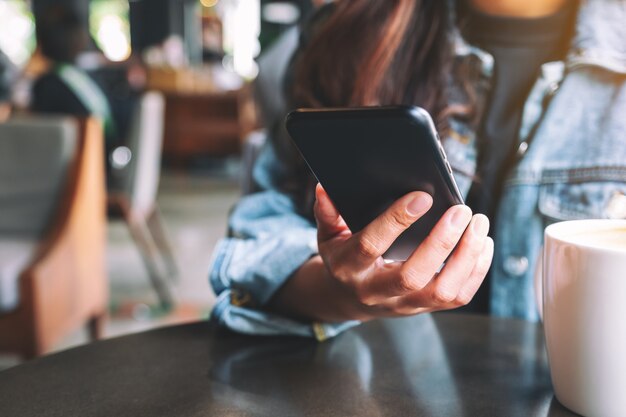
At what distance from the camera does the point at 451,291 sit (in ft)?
1.51

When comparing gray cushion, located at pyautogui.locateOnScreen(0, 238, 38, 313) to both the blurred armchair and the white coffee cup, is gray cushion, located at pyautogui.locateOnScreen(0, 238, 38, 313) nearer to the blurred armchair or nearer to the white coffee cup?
the blurred armchair

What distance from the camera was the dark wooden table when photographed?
1.45 feet

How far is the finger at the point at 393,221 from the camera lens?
17.2 inches

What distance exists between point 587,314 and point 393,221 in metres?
0.13

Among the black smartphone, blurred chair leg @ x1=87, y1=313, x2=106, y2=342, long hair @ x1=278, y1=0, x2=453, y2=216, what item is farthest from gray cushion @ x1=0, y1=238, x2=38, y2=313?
the black smartphone

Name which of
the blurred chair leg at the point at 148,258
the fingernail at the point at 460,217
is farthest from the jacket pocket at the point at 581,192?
the blurred chair leg at the point at 148,258

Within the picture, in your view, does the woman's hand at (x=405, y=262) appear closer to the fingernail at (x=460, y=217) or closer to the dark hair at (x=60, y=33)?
the fingernail at (x=460, y=217)

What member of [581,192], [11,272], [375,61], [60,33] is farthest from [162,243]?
[581,192]

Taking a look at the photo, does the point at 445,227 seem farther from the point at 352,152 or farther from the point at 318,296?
the point at 318,296

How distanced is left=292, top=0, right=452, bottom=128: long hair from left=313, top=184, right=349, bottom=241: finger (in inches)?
12.5

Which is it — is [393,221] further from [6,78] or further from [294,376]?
[6,78]

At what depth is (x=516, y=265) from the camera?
2.60 ft

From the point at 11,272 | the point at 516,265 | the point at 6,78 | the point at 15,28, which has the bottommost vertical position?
the point at 6,78

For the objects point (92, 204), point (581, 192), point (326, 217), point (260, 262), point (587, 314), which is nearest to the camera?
point (587, 314)
